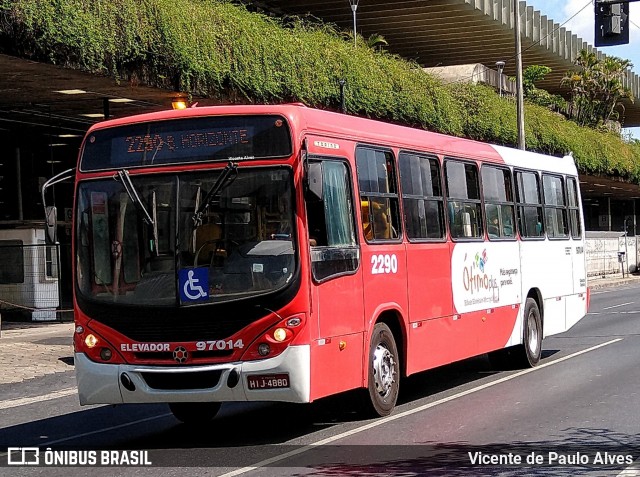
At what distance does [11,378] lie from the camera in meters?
17.6

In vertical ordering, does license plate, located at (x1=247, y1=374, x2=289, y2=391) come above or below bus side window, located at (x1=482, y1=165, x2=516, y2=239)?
below

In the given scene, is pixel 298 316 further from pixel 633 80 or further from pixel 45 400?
pixel 633 80

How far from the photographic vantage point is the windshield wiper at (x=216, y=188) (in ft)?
33.7

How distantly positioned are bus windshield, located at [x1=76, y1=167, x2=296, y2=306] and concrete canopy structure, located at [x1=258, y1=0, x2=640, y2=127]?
33.2m

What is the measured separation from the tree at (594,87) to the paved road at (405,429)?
5358 centimetres

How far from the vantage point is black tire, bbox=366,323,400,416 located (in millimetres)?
11492

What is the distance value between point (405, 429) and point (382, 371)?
0.99 meters

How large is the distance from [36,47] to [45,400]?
23.5ft

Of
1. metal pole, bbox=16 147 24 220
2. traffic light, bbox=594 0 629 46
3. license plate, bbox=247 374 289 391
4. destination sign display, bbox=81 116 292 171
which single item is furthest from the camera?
metal pole, bbox=16 147 24 220

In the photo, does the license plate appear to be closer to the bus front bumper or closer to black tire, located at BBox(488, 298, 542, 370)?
the bus front bumper

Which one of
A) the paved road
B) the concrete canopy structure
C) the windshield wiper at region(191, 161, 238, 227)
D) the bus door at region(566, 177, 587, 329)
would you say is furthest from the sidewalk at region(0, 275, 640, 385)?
the concrete canopy structure

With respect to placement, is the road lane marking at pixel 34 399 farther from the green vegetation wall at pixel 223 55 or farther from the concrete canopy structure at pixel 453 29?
the concrete canopy structure at pixel 453 29

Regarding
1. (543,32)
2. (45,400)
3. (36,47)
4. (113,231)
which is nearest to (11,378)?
(45,400)

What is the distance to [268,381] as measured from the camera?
9.95 meters
